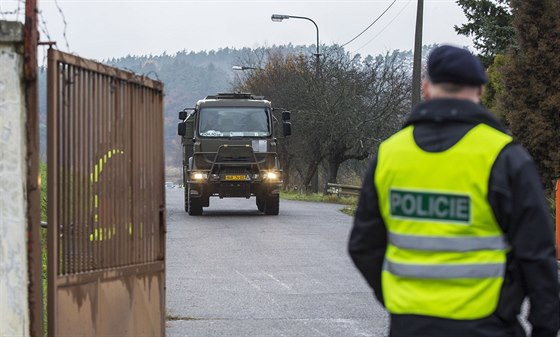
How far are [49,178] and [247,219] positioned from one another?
65.9 feet

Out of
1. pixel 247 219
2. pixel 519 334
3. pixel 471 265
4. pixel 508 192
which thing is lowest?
pixel 247 219

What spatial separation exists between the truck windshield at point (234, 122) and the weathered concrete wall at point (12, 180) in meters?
20.4

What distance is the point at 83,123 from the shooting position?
6664 millimetres

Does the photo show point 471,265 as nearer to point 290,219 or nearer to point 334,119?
point 290,219

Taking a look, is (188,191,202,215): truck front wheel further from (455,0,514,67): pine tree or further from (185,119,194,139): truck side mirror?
(455,0,514,67): pine tree

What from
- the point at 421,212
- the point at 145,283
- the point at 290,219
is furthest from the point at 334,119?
the point at 421,212

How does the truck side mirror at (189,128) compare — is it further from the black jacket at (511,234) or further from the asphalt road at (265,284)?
the black jacket at (511,234)

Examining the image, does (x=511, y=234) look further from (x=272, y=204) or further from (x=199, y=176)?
(x=272, y=204)

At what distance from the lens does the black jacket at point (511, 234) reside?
3791mm

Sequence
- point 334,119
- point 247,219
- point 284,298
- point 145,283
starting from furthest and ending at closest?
point 334,119 < point 247,219 < point 284,298 < point 145,283

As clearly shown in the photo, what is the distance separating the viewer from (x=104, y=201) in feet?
22.7

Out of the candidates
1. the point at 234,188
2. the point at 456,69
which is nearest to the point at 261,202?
the point at 234,188

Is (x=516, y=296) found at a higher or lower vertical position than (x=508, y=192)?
lower

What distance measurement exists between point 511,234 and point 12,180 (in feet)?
11.3
